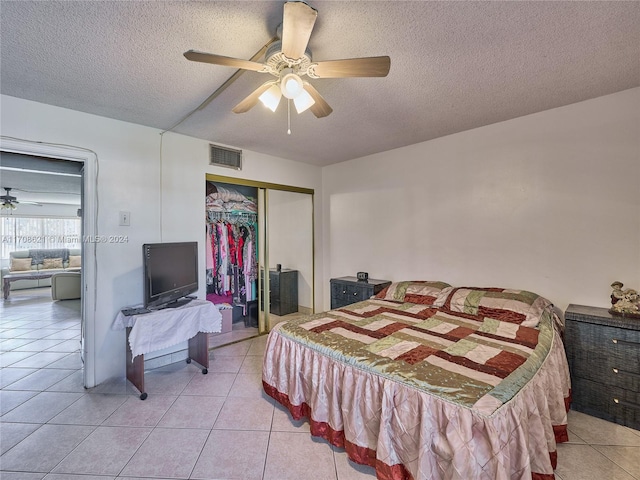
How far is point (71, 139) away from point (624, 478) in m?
4.69

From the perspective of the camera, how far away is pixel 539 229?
8.90ft

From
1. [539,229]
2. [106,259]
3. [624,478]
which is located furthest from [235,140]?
[624,478]

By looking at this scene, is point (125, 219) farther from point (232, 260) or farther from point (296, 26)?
point (296, 26)

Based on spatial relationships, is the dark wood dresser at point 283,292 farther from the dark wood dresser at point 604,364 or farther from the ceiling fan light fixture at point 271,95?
the dark wood dresser at point 604,364

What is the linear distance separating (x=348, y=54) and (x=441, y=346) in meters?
2.00

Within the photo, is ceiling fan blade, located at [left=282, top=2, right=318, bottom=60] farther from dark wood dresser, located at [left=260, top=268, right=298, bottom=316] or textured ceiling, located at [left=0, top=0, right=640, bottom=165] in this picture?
dark wood dresser, located at [left=260, top=268, right=298, bottom=316]

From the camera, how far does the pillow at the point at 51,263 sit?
25.5 feet

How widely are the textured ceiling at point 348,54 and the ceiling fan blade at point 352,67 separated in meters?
0.23

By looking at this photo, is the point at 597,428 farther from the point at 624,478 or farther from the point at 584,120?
the point at 584,120

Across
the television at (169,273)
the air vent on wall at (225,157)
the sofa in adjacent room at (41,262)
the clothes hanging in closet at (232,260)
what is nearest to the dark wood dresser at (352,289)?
the clothes hanging in closet at (232,260)

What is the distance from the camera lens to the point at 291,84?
61.5 inches

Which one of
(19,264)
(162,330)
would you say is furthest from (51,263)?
(162,330)

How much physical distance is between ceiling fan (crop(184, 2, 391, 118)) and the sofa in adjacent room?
26.5 ft

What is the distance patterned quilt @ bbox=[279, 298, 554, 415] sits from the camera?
1400 mm
